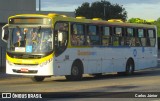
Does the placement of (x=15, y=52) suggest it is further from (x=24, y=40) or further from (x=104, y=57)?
(x=104, y=57)

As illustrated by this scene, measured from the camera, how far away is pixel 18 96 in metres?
12.2

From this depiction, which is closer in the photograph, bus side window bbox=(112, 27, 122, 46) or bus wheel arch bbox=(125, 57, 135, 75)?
bus side window bbox=(112, 27, 122, 46)

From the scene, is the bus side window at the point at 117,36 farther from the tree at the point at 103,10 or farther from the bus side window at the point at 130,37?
the tree at the point at 103,10

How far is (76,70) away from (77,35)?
1612mm

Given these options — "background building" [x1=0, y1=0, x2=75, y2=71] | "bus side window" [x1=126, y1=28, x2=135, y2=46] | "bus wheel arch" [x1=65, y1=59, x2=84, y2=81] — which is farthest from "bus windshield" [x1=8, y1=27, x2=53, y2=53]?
"background building" [x1=0, y1=0, x2=75, y2=71]

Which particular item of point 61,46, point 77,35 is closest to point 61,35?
point 61,46

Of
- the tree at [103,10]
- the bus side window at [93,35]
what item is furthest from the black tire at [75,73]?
the tree at [103,10]

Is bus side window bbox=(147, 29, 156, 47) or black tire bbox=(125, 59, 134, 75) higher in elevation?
bus side window bbox=(147, 29, 156, 47)

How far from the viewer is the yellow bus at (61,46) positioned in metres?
22.4

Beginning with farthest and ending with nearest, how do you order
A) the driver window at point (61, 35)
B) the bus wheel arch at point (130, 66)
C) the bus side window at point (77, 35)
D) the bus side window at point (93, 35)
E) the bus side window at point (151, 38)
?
the bus side window at point (151, 38), the bus wheel arch at point (130, 66), the bus side window at point (93, 35), the bus side window at point (77, 35), the driver window at point (61, 35)

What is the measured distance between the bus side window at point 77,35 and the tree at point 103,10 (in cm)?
7920

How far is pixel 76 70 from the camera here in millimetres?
23969

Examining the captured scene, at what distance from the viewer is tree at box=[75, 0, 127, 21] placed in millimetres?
105306

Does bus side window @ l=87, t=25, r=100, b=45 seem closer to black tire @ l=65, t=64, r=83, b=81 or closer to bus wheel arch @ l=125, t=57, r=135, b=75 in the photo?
black tire @ l=65, t=64, r=83, b=81
